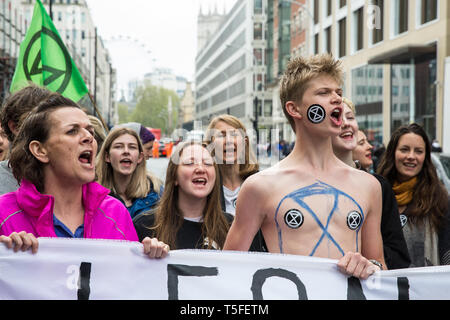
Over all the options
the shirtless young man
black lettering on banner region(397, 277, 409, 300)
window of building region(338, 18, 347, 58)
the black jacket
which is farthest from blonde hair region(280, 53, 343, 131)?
window of building region(338, 18, 347, 58)

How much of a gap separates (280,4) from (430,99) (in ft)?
107

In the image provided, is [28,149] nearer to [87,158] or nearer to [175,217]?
[87,158]

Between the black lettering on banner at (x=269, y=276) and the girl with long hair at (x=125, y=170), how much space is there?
251 centimetres

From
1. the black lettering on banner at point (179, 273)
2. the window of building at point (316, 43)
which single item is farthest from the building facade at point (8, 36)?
the black lettering on banner at point (179, 273)

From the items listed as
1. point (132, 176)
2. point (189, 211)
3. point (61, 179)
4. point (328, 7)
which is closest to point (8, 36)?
point (328, 7)

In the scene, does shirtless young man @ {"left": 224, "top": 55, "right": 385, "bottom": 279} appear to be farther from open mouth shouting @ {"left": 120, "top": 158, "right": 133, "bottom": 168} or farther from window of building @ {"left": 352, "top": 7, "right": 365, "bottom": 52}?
window of building @ {"left": 352, "top": 7, "right": 365, "bottom": 52}

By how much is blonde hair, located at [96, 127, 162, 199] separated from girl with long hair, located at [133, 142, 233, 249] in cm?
128

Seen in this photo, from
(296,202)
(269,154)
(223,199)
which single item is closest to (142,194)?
(223,199)

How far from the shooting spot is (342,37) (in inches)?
1501

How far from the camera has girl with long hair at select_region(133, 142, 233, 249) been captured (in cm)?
394

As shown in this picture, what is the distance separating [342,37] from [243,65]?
49.3 metres

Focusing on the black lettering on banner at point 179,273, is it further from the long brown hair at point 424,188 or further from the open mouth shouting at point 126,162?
the open mouth shouting at point 126,162

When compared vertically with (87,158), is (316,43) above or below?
above

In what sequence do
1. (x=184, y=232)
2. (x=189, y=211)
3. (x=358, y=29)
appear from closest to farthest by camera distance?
(x=184, y=232)
(x=189, y=211)
(x=358, y=29)
